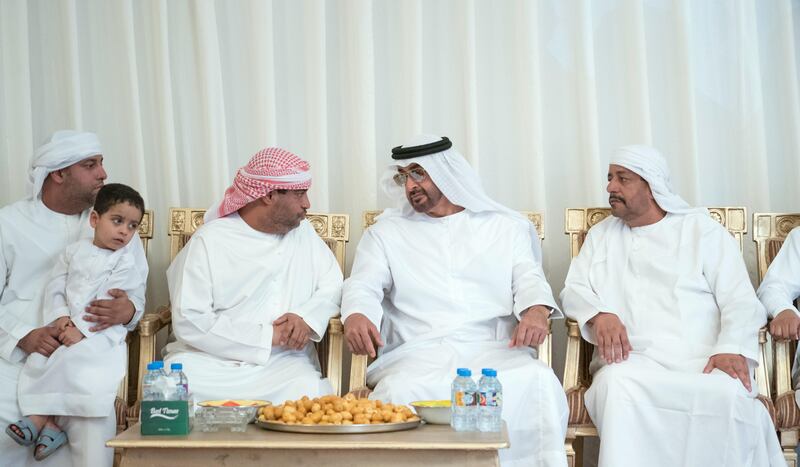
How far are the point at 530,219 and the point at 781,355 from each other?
1.30 meters

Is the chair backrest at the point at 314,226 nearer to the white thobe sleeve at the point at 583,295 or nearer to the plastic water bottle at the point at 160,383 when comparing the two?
the white thobe sleeve at the point at 583,295

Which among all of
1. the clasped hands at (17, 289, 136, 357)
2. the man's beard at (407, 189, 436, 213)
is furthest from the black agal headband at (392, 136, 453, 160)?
the clasped hands at (17, 289, 136, 357)

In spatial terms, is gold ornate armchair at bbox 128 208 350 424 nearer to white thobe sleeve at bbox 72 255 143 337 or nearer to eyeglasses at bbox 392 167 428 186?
white thobe sleeve at bbox 72 255 143 337

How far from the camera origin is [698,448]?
11.7 ft

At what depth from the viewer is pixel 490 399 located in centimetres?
282

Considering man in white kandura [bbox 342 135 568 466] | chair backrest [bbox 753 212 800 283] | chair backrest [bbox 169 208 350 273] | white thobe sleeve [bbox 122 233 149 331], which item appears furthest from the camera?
chair backrest [bbox 169 208 350 273]

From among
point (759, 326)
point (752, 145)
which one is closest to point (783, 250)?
point (759, 326)

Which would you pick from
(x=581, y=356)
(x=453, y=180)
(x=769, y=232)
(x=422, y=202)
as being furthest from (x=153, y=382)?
(x=769, y=232)

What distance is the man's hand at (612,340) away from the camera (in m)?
3.85

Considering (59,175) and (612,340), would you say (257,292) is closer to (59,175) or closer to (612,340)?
(59,175)

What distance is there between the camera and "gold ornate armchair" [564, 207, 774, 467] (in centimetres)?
373

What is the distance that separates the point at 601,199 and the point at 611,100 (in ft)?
1.84

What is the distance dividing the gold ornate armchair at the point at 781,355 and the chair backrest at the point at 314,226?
198 cm

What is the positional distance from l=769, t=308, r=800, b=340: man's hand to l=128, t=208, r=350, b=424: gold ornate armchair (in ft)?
5.89
